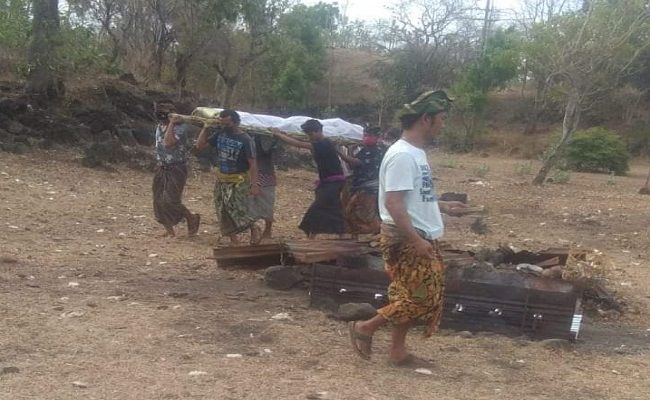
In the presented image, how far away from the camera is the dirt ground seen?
3.90 metres

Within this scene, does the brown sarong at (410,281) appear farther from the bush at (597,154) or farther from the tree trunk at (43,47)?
the bush at (597,154)

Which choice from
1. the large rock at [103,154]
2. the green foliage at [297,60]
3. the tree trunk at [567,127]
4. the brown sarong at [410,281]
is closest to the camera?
the brown sarong at [410,281]

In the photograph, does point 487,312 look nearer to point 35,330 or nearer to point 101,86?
point 35,330

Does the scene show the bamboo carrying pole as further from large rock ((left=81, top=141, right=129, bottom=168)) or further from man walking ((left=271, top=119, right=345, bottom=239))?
large rock ((left=81, top=141, right=129, bottom=168))

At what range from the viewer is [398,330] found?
4.25m

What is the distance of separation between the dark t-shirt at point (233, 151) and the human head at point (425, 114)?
3.39 metres

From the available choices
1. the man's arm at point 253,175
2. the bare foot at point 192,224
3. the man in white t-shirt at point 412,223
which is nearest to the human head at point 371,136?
the man's arm at point 253,175

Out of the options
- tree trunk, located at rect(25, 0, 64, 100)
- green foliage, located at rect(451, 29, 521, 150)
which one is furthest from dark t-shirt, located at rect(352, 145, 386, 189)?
green foliage, located at rect(451, 29, 521, 150)

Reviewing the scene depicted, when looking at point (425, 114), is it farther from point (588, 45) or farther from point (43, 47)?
point (588, 45)

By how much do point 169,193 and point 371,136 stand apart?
7.14 feet

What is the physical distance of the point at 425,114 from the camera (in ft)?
13.7

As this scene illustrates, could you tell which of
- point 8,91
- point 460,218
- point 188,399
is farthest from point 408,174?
Answer: point 8,91

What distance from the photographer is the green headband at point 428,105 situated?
13.7ft

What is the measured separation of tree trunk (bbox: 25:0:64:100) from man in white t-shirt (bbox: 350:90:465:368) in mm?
12502
